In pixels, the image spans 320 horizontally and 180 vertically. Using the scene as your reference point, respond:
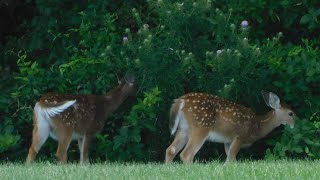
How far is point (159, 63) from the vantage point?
527 inches

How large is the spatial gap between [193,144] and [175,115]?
0.48 meters

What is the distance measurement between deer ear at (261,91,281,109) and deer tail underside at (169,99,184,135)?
4.25ft

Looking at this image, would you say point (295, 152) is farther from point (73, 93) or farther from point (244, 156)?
point (73, 93)

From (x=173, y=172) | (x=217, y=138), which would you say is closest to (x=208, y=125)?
(x=217, y=138)

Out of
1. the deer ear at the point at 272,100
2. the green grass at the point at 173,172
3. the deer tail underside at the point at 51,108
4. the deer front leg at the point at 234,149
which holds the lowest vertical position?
the deer front leg at the point at 234,149

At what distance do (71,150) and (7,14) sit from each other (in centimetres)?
263

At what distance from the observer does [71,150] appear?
46.1 feet

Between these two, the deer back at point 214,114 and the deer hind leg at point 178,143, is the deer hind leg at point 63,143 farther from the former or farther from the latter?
the deer back at point 214,114

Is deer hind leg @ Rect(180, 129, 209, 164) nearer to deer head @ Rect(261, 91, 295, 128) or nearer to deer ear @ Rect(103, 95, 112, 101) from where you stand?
deer head @ Rect(261, 91, 295, 128)

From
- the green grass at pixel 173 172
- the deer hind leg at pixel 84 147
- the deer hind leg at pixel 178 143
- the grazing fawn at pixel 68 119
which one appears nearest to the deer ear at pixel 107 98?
the grazing fawn at pixel 68 119

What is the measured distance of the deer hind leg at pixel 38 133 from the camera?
1276cm

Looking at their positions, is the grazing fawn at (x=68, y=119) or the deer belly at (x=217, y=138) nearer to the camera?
the grazing fawn at (x=68, y=119)

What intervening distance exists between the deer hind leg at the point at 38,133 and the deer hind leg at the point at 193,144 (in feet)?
5.71

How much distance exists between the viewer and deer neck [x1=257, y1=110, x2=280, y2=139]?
13438mm
